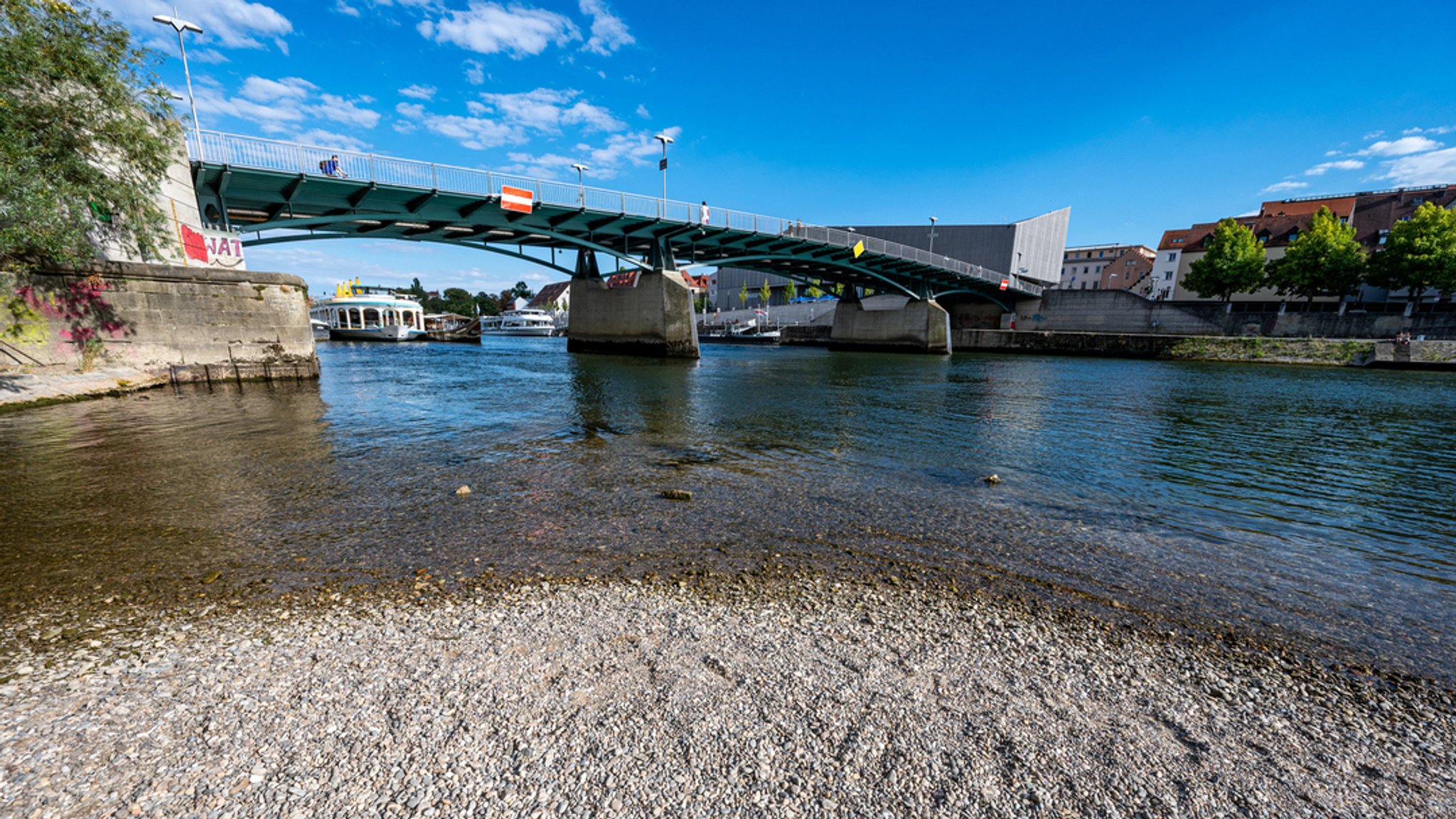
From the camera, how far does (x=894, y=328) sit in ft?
193

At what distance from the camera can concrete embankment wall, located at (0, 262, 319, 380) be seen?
14258 millimetres

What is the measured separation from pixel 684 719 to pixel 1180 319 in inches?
2697

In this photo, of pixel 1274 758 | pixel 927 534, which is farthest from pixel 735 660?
pixel 927 534

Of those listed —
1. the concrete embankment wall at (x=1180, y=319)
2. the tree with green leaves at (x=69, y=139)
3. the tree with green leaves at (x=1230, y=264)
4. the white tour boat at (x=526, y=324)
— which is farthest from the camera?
the white tour boat at (x=526, y=324)

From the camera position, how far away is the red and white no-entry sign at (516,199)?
27891 mm

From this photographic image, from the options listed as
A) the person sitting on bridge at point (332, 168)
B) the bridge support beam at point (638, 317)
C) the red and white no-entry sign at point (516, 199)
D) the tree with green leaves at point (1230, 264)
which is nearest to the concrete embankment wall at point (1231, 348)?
the tree with green leaves at point (1230, 264)

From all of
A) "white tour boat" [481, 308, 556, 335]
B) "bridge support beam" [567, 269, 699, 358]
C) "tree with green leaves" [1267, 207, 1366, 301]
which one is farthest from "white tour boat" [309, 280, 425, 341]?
"tree with green leaves" [1267, 207, 1366, 301]

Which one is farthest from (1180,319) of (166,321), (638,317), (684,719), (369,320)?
(369,320)

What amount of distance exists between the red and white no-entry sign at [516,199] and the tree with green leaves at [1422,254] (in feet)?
239

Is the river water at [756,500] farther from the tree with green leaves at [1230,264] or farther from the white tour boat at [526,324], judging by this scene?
the white tour boat at [526,324]

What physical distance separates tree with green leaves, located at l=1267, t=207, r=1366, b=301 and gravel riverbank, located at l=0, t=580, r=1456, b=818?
7194 centimetres

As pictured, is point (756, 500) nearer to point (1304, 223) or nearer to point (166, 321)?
point (166, 321)

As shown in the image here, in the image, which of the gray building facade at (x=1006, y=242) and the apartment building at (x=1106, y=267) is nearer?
the gray building facade at (x=1006, y=242)

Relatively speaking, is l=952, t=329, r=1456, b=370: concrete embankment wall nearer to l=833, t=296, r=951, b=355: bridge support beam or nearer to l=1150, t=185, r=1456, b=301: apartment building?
l=833, t=296, r=951, b=355: bridge support beam
